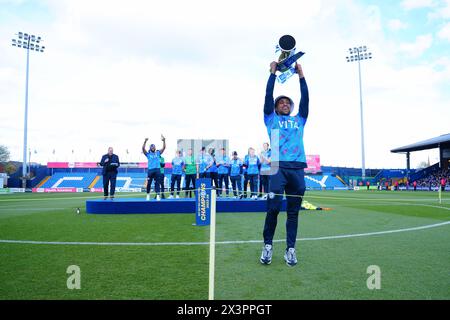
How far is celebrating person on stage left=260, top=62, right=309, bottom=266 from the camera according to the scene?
3816mm

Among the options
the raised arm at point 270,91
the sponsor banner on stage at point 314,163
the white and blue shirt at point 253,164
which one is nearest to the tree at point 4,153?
the sponsor banner on stage at point 314,163

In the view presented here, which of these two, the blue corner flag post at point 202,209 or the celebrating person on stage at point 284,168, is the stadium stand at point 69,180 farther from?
the celebrating person on stage at point 284,168

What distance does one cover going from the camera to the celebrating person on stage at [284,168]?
3.82 m

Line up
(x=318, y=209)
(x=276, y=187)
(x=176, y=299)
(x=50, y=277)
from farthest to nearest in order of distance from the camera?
1. (x=318, y=209)
2. (x=276, y=187)
3. (x=50, y=277)
4. (x=176, y=299)

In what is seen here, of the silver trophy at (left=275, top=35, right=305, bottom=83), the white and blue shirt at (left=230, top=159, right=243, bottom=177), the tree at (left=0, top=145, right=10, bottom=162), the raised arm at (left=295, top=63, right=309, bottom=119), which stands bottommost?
the white and blue shirt at (left=230, top=159, right=243, bottom=177)

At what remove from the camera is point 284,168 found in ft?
12.7

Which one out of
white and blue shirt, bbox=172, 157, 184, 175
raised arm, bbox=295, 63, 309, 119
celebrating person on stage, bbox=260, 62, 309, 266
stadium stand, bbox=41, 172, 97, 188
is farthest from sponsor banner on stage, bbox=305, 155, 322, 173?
celebrating person on stage, bbox=260, 62, 309, 266

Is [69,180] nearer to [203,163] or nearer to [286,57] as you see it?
[203,163]


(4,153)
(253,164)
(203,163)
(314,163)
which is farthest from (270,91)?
(4,153)

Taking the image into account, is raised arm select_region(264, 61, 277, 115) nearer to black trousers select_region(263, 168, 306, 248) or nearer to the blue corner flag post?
black trousers select_region(263, 168, 306, 248)
